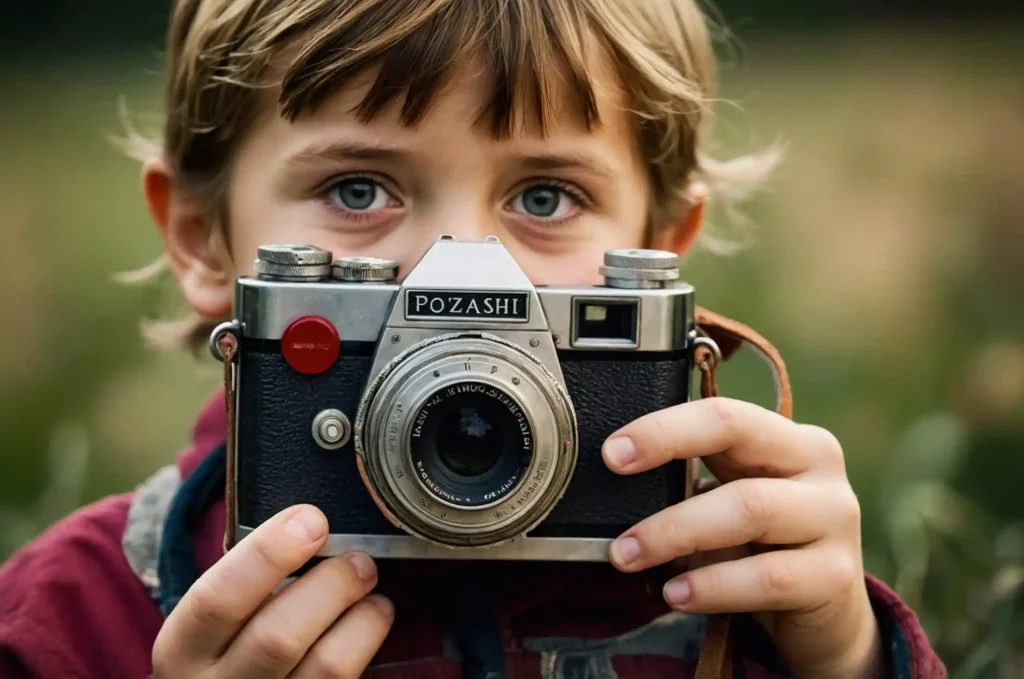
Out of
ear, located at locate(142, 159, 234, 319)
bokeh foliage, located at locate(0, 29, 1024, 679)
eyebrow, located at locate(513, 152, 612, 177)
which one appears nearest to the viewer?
eyebrow, located at locate(513, 152, 612, 177)

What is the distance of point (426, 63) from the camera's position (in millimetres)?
1302

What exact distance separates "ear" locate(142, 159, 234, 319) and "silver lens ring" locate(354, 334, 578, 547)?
0.48 meters

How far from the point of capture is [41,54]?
9.55ft

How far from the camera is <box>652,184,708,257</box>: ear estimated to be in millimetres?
1639

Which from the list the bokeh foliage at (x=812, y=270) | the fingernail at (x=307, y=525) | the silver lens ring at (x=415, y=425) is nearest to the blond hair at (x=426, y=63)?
the silver lens ring at (x=415, y=425)

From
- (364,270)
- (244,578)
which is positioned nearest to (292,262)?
(364,270)

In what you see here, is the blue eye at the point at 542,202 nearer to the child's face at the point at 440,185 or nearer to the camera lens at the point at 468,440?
the child's face at the point at 440,185

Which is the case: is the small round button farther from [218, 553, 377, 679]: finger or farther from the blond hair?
the blond hair

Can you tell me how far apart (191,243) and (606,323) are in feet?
2.20

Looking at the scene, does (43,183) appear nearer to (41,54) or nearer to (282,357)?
(41,54)

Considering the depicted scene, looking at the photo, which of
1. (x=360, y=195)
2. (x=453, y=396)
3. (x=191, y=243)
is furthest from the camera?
(x=191, y=243)

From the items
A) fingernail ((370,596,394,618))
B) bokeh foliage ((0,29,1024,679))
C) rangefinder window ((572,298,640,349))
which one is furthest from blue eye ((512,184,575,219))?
bokeh foliage ((0,29,1024,679))

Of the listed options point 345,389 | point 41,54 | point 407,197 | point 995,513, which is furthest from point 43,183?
point 995,513

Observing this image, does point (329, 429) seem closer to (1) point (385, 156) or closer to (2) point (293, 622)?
(2) point (293, 622)
